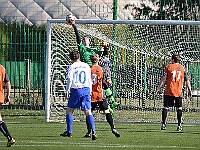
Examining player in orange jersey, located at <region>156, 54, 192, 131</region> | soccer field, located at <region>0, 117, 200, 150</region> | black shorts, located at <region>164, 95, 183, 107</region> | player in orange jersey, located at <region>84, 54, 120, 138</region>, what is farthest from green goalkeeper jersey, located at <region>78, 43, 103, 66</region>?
black shorts, located at <region>164, 95, 183, 107</region>

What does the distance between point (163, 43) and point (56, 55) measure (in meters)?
2.92

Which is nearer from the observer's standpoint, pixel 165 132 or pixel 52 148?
pixel 52 148

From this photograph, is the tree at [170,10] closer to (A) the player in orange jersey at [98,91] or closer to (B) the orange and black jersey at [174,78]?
(B) the orange and black jersey at [174,78]

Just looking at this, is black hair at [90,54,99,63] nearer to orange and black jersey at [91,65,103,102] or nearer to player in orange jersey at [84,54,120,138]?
player in orange jersey at [84,54,120,138]

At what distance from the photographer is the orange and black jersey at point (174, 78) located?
17391 millimetres

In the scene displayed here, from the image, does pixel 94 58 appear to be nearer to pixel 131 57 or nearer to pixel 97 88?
pixel 97 88

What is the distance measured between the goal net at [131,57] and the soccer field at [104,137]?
4.25 ft

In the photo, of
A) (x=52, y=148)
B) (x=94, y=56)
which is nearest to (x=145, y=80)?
(x=94, y=56)

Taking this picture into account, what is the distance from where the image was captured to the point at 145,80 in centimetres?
2098

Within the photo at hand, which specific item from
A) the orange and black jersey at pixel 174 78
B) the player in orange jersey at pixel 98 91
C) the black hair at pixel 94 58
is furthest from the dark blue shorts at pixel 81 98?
the orange and black jersey at pixel 174 78

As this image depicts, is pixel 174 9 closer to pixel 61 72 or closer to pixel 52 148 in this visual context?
pixel 61 72

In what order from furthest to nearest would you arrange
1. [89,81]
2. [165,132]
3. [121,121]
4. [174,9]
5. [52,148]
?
[174,9] → [121,121] → [165,132] → [89,81] → [52,148]

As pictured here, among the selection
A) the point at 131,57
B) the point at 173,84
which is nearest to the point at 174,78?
the point at 173,84

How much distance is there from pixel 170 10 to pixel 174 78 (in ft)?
18.9
